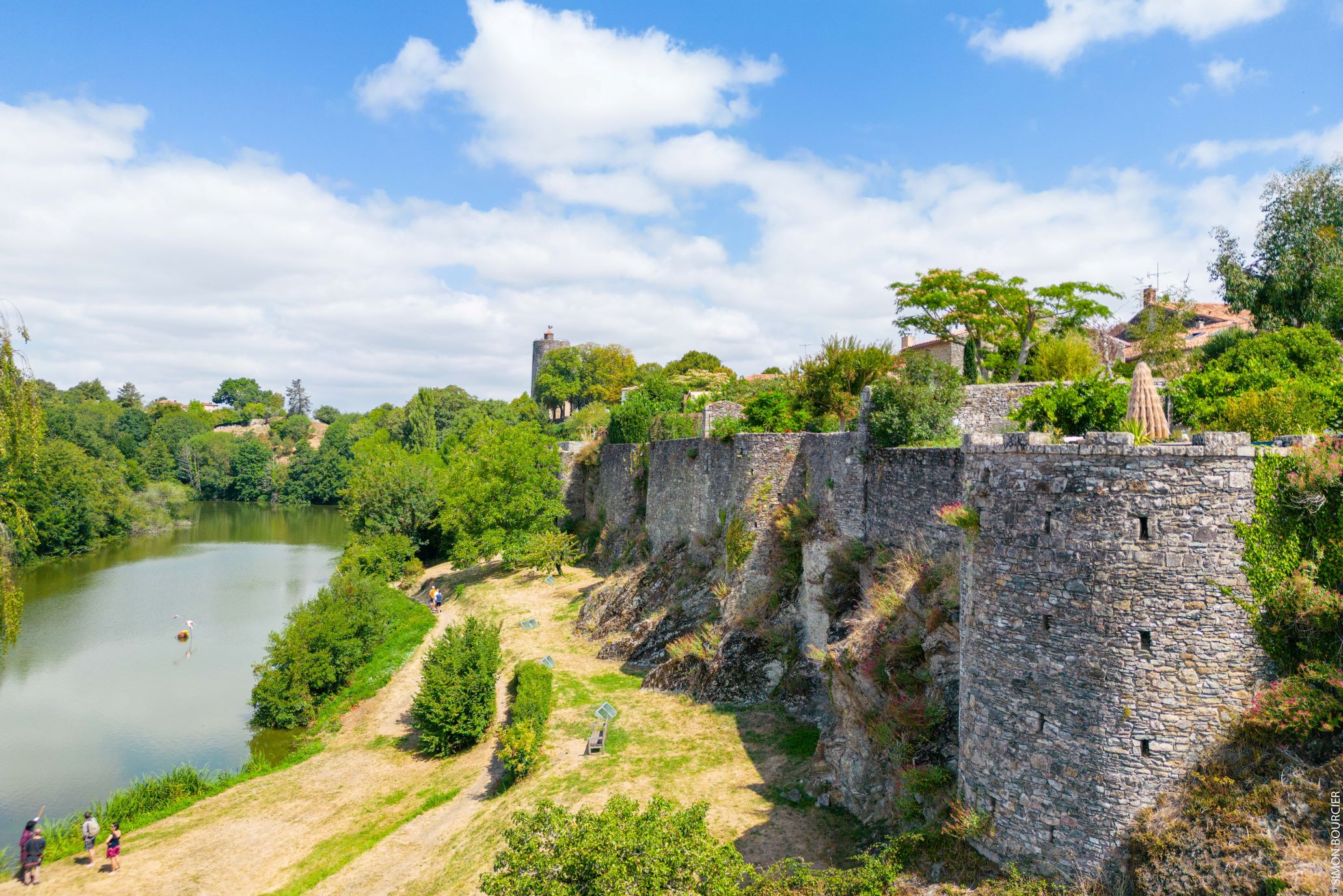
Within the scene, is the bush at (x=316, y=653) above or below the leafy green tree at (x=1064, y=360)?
below

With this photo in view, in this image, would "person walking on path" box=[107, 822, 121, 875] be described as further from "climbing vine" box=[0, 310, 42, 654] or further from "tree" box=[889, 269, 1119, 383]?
"tree" box=[889, 269, 1119, 383]

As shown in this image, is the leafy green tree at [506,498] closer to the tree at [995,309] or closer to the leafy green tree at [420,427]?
the tree at [995,309]

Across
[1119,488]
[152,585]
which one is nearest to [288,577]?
[152,585]

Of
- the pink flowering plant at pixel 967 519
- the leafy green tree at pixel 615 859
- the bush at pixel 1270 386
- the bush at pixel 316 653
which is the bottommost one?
the bush at pixel 316 653

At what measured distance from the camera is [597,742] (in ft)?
50.5

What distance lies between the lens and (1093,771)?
6.88 metres

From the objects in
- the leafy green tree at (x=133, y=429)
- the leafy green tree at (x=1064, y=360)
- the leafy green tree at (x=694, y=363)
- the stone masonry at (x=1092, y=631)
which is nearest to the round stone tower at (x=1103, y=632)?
the stone masonry at (x=1092, y=631)

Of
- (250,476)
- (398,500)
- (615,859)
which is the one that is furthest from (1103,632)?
(250,476)

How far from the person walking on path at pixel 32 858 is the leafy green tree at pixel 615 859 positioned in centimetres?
1220

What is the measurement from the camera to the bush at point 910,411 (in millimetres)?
14039

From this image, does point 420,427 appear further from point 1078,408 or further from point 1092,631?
point 1092,631

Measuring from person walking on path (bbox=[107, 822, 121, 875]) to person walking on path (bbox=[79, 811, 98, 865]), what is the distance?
777mm

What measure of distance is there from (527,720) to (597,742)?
2134mm

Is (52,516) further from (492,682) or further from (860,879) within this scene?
(860,879)
